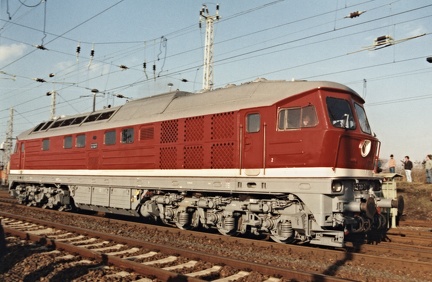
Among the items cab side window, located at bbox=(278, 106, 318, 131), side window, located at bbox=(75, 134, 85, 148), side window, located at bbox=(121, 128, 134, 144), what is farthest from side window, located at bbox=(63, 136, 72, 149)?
cab side window, located at bbox=(278, 106, 318, 131)

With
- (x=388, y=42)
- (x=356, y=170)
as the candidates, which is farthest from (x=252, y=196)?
(x=388, y=42)

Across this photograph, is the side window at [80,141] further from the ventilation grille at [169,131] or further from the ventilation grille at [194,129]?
the ventilation grille at [194,129]

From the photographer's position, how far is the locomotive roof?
11.8 metres

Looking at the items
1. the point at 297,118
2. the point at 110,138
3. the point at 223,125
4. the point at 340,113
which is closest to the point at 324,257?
the point at 297,118

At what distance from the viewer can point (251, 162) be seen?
1212 centimetres

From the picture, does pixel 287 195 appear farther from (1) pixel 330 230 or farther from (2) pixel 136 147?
(2) pixel 136 147

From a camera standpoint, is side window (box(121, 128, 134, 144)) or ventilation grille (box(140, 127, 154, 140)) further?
side window (box(121, 128, 134, 144))

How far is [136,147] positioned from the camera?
637 inches

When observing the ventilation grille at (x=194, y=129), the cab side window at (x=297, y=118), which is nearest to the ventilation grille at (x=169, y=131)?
the ventilation grille at (x=194, y=129)

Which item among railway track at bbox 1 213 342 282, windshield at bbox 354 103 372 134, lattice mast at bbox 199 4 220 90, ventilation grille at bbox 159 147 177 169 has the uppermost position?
lattice mast at bbox 199 4 220 90

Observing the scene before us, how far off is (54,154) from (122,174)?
6.70m

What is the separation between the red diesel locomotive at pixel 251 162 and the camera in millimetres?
10867

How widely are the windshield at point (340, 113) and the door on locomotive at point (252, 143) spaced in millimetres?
2045

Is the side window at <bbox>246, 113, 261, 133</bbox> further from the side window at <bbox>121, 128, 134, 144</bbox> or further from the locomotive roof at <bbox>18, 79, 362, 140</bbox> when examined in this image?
the side window at <bbox>121, 128, 134, 144</bbox>
